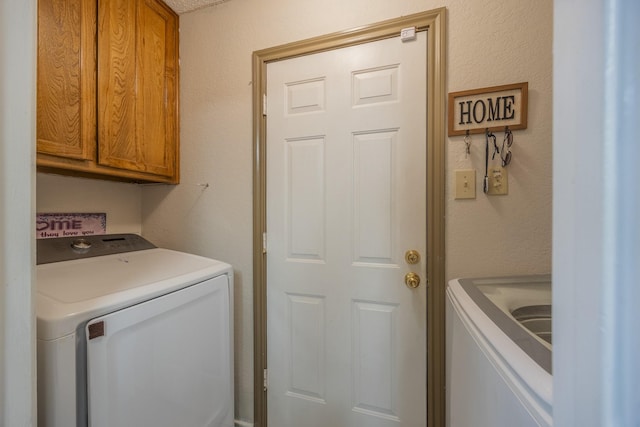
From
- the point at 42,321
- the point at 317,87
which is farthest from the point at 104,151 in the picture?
the point at 317,87

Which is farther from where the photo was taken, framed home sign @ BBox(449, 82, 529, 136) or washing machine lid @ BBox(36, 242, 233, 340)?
framed home sign @ BBox(449, 82, 529, 136)

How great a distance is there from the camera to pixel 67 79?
3.41ft

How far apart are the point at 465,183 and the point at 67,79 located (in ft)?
5.55

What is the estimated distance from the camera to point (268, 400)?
Answer: 142 cm

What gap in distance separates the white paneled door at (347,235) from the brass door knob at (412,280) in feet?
0.06

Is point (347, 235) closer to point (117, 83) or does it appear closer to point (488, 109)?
point (488, 109)

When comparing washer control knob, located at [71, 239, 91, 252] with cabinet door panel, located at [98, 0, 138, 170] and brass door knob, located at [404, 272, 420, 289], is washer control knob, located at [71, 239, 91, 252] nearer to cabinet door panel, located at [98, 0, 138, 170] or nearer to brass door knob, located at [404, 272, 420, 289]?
cabinet door panel, located at [98, 0, 138, 170]

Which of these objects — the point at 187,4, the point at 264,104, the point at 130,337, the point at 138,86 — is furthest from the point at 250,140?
the point at 130,337

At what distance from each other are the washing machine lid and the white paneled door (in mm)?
434

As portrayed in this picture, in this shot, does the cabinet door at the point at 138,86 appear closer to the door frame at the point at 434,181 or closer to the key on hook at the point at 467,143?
the door frame at the point at 434,181

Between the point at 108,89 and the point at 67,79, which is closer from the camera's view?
the point at 67,79

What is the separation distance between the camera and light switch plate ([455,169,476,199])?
111 cm

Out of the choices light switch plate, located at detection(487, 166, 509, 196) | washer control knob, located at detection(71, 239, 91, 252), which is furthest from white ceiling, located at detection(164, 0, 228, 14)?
light switch plate, located at detection(487, 166, 509, 196)
